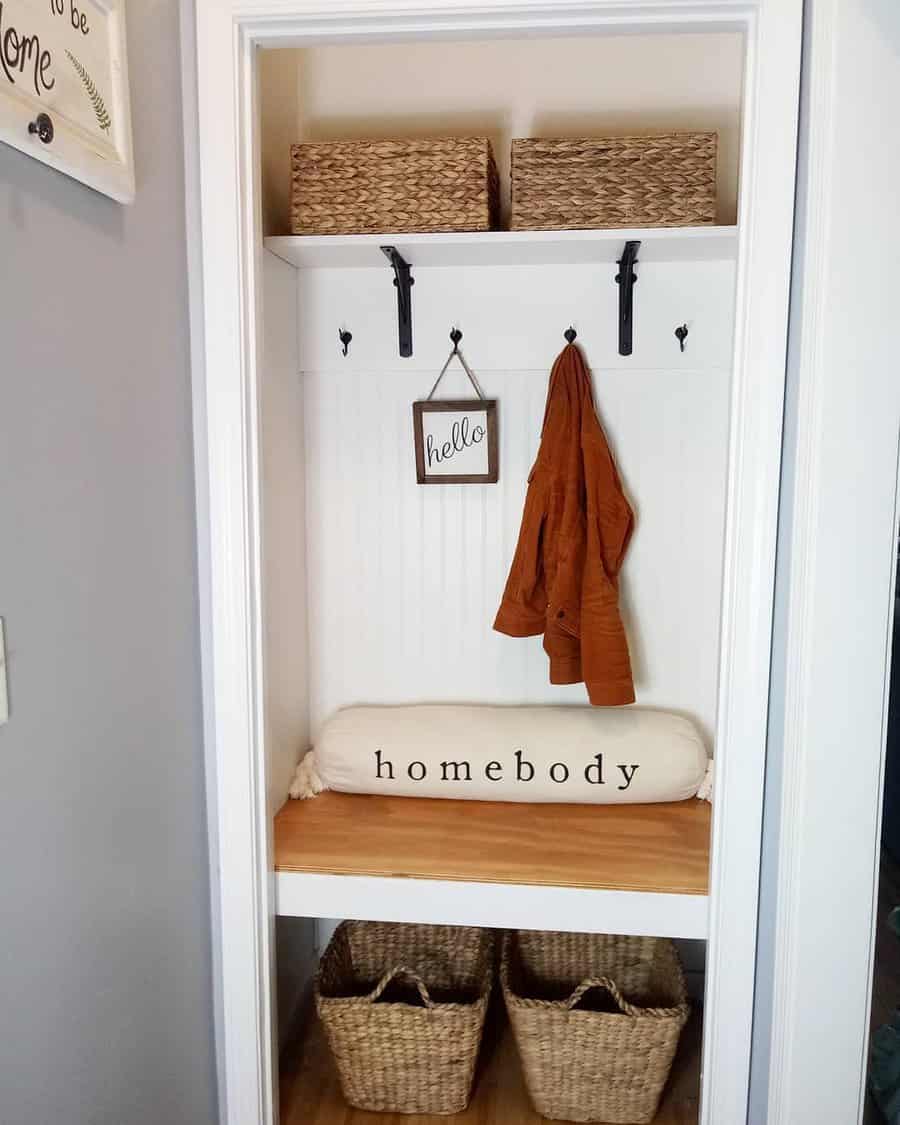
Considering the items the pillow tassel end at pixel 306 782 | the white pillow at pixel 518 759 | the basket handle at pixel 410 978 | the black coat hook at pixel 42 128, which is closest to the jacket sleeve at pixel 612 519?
the white pillow at pixel 518 759

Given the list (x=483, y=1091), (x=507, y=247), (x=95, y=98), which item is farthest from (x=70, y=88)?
(x=483, y=1091)

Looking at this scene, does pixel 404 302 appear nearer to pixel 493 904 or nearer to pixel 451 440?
pixel 451 440

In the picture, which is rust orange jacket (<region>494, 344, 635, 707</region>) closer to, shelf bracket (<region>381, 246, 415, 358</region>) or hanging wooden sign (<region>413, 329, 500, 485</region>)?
hanging wooden sign (<region>413, 329, 500, 485</region>)

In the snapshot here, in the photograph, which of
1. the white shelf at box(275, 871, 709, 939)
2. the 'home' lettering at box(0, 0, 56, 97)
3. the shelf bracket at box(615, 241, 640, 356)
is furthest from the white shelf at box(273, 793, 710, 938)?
the 'home' lettering at box(0, 0, 56, 97)

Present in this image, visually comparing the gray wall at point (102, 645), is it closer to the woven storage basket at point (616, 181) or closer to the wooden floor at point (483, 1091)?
the wooden floor at point (483, 1091)

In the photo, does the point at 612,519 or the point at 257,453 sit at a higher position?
the point at 257,453

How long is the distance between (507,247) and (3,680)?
4.31 feet

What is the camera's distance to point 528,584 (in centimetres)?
196

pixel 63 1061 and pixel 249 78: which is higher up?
pixel 249 78

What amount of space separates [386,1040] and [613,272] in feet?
5.77

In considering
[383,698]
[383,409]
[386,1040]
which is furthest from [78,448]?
[386,1040]

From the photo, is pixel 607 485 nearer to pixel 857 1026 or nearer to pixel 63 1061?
pixel 857 1026

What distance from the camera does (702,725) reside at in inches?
84.4

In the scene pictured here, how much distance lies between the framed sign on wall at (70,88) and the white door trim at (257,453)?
0.77ft
